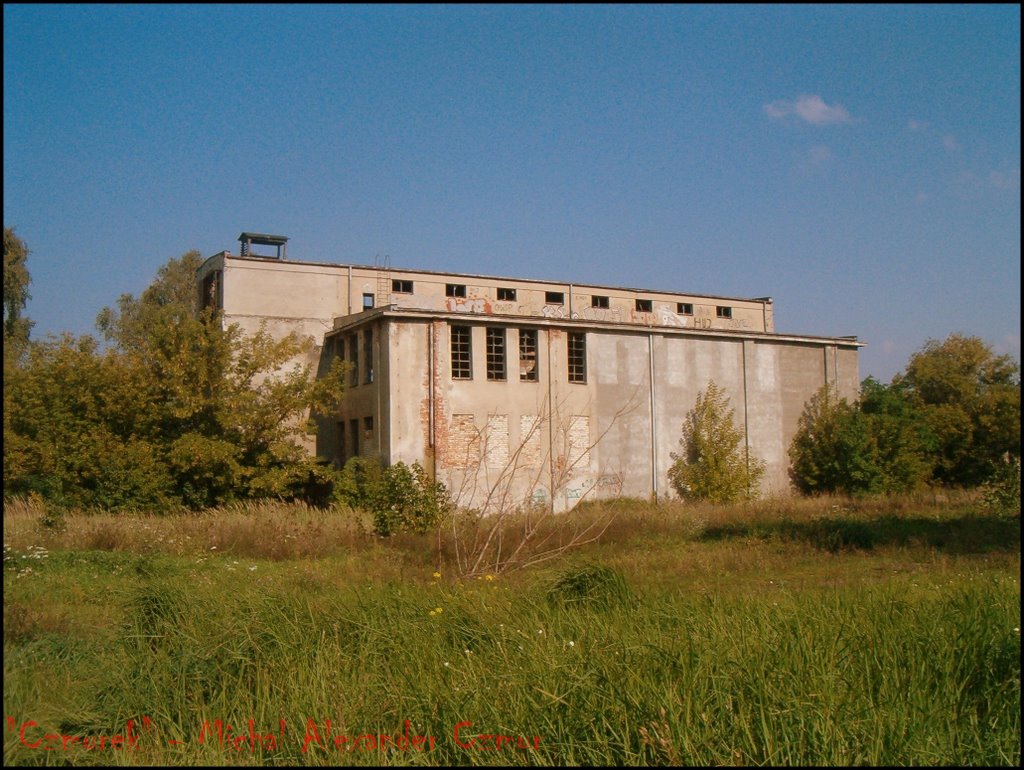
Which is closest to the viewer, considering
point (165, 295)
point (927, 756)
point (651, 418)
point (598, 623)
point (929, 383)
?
point (927, 756)

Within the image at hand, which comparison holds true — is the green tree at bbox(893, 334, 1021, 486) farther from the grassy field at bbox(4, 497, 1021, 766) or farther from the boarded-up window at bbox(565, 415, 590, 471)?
the grassy field at bbox(4, 497, 1021, 766)

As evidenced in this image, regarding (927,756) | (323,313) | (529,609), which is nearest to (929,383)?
(323,313)

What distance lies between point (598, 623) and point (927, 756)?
12.3ft

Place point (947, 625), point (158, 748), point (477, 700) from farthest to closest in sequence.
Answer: point (947, 625) < point (477, 700) < point (158, 748)

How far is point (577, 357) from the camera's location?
35.2 m

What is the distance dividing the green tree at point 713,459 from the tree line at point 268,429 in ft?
0.17

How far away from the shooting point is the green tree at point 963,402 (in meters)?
36.7

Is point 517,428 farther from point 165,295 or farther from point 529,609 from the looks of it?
point 165,295

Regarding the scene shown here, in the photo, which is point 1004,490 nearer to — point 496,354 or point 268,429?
point 496,354

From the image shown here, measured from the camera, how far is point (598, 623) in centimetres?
916

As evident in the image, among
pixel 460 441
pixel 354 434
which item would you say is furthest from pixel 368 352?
pixel 460 441

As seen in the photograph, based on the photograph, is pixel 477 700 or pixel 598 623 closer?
pixel 477 700

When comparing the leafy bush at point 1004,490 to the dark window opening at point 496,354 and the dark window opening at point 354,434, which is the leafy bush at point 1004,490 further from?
the dark window opening at point 354,434

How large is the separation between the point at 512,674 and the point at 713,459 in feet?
96.0
